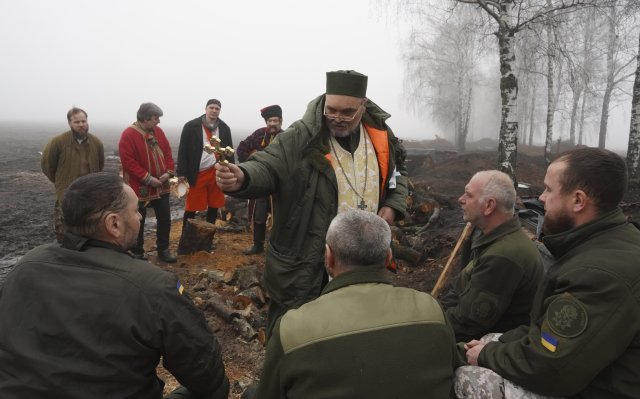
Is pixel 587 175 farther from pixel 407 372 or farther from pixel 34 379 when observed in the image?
pixel 34 379

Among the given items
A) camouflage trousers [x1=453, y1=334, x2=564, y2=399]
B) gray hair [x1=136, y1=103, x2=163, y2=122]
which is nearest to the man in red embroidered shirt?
gray hair [x1=136, y1=103, x2=163, y2=122]

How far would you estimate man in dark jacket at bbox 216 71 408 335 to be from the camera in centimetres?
281

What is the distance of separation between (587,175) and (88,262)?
2.13m

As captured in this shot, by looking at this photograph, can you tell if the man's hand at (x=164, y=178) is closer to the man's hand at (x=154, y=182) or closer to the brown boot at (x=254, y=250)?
the man's hand at (x=154, y=182)

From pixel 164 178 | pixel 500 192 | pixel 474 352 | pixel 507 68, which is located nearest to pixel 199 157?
pixel 164 178

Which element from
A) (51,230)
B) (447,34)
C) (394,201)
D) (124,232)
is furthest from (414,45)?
(124,232)

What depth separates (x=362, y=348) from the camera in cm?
150

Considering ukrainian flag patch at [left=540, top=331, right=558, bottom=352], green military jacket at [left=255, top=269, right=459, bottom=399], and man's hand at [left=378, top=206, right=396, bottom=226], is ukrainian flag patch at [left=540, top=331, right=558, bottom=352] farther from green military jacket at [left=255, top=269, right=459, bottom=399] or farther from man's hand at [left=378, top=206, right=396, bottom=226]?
man's hand at [left=378, top=206, right=396, bottom=226]

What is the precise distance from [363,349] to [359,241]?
0.45m

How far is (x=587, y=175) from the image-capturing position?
1854 millimetres

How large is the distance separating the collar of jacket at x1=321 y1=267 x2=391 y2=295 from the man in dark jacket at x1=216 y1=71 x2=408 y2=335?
1.06 meters

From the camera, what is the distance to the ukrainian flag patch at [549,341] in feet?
5.44

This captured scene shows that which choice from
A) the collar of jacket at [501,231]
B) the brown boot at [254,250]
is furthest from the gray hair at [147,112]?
the collar of jacket at [501,231]

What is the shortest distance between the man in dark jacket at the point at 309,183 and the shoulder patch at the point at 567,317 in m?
1.47
